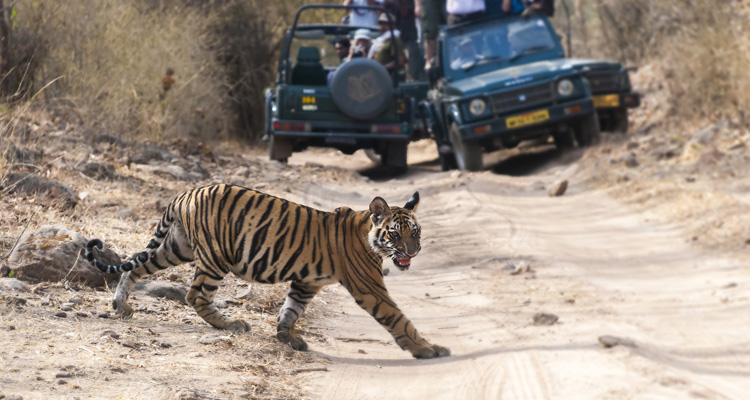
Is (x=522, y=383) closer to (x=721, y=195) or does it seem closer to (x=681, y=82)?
(x=721, y=195)

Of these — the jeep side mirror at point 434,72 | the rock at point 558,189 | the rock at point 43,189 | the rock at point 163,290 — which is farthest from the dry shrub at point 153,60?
the rock at point 558,189

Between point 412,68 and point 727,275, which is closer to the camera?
point 727,275

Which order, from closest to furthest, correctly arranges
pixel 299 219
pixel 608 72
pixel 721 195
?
pixel 299 219 → pixel 721 195 → pixel 608 72

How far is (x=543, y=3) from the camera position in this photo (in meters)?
16.3

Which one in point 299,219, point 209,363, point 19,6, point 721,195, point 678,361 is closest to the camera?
point 209,363

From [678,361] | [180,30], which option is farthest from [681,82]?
[678,361]

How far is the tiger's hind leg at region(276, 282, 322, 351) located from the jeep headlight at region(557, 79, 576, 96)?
9.66m

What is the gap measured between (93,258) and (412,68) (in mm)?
14869

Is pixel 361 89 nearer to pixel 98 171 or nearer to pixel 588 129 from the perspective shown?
pixel 588 129

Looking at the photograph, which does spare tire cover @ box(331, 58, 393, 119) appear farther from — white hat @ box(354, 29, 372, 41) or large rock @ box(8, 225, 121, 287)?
large rock @ box(8, 225, 121, 287)

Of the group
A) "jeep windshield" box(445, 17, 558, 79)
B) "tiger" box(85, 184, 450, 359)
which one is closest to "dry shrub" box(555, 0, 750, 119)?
"jeep windshield" box(445, 17, 558, 79)

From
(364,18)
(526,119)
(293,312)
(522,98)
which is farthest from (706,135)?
(293,312)

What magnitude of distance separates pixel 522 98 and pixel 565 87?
0.68 metres

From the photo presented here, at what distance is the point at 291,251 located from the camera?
5.85 m
